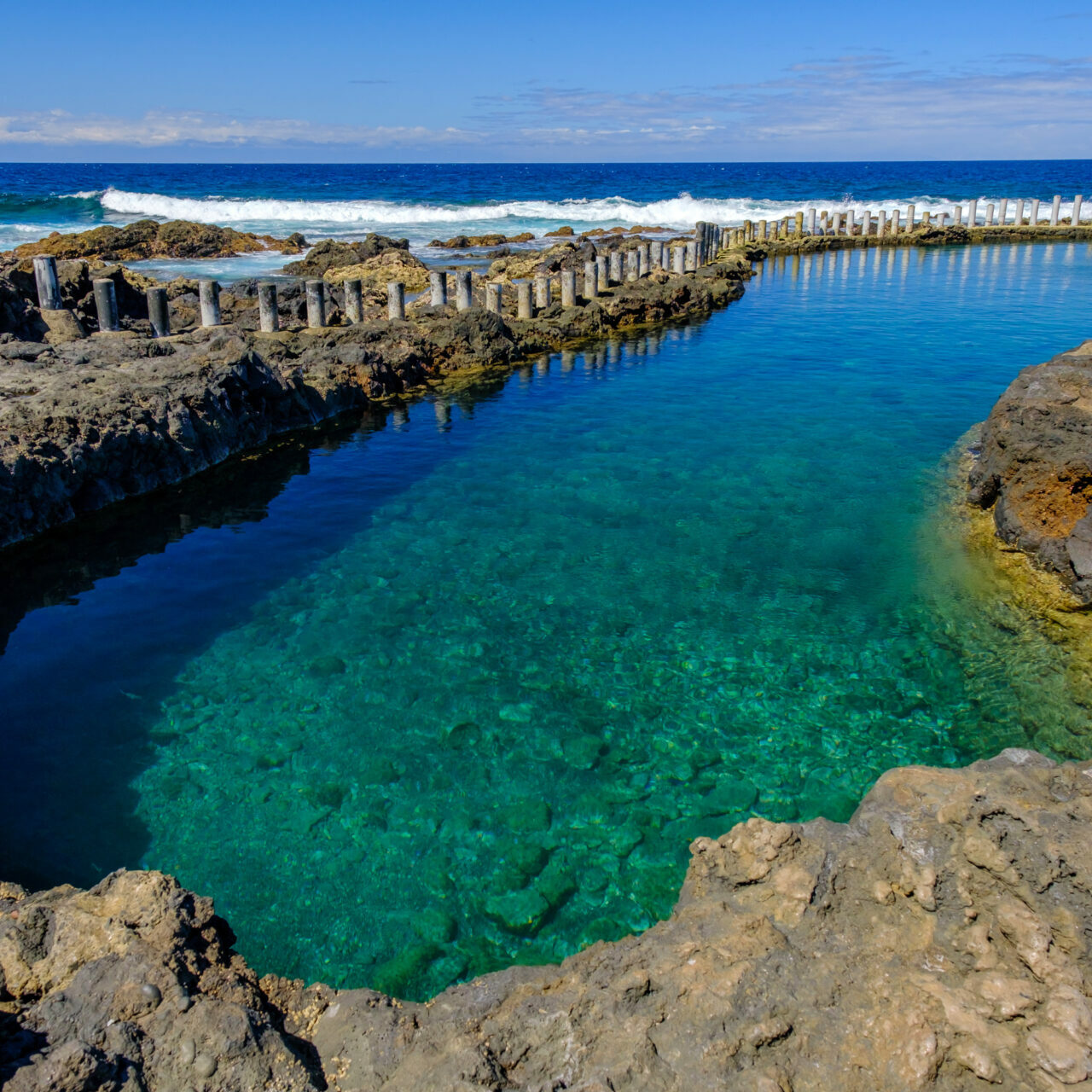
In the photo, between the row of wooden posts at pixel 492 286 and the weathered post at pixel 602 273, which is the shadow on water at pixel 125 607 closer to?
the row of wooden posts at pixel 492 286

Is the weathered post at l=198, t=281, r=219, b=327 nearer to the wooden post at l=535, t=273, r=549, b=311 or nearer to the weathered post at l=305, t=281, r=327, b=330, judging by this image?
the weathered post at l=305, t=281, r=327, b=330

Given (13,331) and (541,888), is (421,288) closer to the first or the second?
(13,331)

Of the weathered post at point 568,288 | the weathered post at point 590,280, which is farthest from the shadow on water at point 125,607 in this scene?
the weathered post at point 590,280

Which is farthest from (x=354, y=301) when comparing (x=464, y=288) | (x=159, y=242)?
(x=159, y=242)

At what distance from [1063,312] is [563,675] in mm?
20462

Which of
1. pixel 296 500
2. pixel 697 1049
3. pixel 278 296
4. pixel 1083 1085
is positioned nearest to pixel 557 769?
pixel 697 1049

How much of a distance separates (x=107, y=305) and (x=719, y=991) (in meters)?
15.0

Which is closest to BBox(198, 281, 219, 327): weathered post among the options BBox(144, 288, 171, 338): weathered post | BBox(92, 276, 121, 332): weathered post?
BBox(144, 288, 171, 338): weathered post

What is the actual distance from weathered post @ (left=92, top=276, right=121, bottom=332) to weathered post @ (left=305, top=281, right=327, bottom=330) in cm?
342

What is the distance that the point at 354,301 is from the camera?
17922mm

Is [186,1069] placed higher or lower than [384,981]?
higher

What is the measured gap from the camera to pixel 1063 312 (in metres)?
21.7

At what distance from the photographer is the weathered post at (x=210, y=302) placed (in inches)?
600

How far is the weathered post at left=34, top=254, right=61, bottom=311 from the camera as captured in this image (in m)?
14.3
